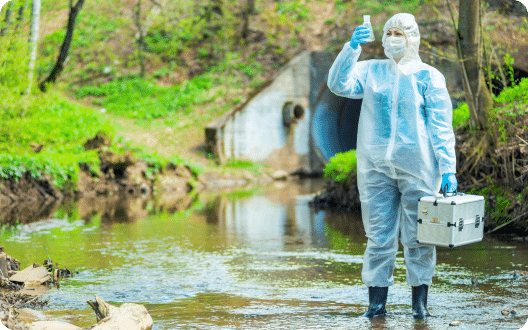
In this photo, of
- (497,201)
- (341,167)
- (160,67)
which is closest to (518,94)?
(497,201)

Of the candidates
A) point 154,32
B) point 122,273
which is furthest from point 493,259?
point 154,32

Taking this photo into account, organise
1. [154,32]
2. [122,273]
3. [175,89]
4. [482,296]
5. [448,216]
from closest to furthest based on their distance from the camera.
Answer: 1. [448,216]
2. [482,296]
3. [122,273]
4. [175,89]
5. [154,32]

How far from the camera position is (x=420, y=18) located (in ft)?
71.9

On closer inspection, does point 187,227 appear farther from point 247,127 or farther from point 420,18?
point 420,18

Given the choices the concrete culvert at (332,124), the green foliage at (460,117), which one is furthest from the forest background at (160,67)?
the green foliage at (460,117)

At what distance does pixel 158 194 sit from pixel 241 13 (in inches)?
534

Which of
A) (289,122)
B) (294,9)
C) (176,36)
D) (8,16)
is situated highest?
(294,9)

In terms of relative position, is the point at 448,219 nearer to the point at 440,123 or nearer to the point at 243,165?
the point at 440,123

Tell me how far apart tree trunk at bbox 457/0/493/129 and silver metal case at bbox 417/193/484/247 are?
4.96 m

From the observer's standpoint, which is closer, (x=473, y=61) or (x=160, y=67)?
(x=473, y=61)

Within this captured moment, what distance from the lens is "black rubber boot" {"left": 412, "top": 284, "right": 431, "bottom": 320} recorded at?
4.70m

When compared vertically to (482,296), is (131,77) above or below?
above

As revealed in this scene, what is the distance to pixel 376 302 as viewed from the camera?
4.80 m

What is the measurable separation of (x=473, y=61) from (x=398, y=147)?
5.27m
